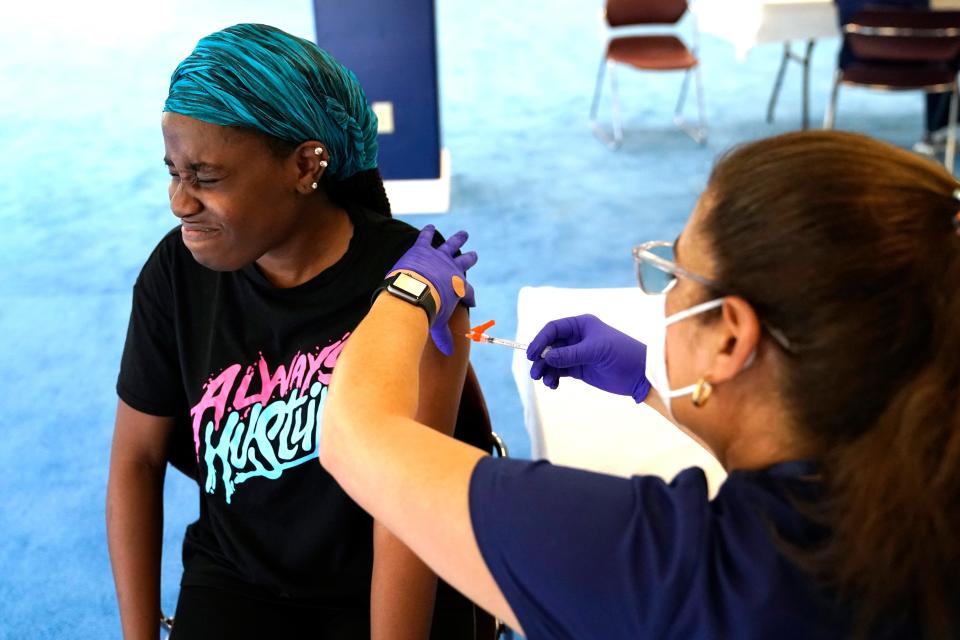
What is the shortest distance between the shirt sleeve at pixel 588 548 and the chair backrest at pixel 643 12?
4135mm

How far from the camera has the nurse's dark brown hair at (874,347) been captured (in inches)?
29.4

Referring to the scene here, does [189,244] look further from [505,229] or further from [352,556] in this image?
[505,229]

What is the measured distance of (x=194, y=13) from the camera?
677 cm

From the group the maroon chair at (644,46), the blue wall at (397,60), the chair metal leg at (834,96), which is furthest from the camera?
the maroon chair at (644,46)

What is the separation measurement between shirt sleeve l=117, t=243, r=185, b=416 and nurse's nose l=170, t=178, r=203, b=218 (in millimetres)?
149

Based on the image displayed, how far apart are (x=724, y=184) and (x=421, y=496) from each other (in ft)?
1.25

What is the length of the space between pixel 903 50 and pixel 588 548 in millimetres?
3772

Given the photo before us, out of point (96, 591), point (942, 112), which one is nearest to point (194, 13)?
point (942, 112)

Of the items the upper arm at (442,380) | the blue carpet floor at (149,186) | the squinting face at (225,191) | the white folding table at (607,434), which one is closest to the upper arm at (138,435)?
the squinting face at (225,191)

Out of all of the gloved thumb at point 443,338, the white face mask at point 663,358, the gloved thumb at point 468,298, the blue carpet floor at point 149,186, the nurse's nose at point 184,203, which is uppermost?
the nurse's nose at point 184,203

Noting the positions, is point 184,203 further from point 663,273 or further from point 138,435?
point 663,273

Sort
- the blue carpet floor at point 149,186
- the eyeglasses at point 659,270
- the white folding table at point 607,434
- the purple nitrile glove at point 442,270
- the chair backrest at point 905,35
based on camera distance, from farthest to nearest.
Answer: the chair backrest at point 905,35 → the blue carpet floor at point 149,186 → the white folding table at point 607,434 → the purple nitrile glove at point 442,270 → the eyeglasses at point 659,270

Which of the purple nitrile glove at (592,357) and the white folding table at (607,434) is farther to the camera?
the white folding table at (607,434)

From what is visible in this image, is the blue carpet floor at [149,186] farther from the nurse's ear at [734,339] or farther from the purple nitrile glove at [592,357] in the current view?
the nurse's ear at [734,339]
